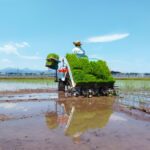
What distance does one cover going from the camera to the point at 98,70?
94.0 ft

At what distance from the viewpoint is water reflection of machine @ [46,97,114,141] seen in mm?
13555

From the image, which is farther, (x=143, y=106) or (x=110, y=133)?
(x=143, y=106)

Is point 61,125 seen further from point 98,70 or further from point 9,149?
point 98,70

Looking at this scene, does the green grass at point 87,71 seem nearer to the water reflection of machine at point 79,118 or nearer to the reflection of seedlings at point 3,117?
the water reflection of machine at point 79,118

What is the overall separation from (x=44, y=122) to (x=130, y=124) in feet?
13.2

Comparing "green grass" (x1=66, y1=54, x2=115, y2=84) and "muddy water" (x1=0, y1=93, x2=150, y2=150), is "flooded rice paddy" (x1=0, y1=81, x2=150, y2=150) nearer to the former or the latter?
"muddy water" (x1=0, y1=93, x2=150, y2=150)

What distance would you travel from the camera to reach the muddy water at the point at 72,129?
1054cm

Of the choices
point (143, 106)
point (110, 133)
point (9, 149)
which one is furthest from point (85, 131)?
point (143, 106)

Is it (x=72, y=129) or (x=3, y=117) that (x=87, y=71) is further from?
(x=72, y=129)

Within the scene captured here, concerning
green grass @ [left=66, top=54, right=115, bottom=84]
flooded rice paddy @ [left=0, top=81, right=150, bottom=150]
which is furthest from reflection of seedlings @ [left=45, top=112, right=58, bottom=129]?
green grass @ [left=66, top=54, right=115, bottom=84]

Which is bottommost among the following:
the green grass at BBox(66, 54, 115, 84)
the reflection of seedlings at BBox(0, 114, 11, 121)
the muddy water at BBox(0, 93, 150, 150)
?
the muddy water at BBox(0, 93, 150, 150)

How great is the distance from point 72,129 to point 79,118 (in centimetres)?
285

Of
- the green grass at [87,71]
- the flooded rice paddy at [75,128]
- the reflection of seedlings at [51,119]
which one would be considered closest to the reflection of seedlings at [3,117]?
the flooded rice paddy at [75,128]

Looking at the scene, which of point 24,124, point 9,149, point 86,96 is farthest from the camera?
point 86,96
